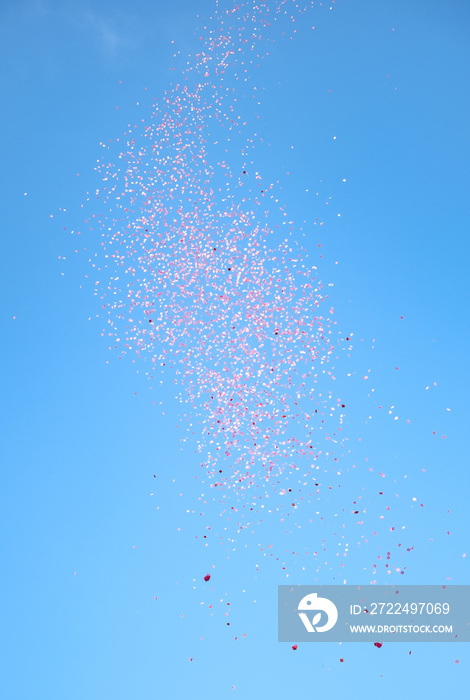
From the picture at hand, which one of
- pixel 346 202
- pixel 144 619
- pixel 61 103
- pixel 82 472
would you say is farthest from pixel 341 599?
pixel 61 103

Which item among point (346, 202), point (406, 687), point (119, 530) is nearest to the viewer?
point (406, 687)

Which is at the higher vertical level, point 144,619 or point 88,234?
point 88,234

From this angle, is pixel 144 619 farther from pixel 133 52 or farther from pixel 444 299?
pixel 133 52

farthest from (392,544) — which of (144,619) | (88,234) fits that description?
(88,234)

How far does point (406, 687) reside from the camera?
221 cm

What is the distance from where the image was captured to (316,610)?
7.42ft

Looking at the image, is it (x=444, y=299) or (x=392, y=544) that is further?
(x=444, y=299)

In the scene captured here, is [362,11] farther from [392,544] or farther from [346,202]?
[392,544]

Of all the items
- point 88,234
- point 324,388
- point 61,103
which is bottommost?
point 324,388

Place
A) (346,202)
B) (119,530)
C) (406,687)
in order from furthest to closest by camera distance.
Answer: (346,202) < (119,530) < (406,687)

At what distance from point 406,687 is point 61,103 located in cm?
263

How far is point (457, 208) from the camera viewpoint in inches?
99.7

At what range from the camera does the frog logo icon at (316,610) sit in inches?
88.8

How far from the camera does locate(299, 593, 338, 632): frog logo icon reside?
88.8 inches
